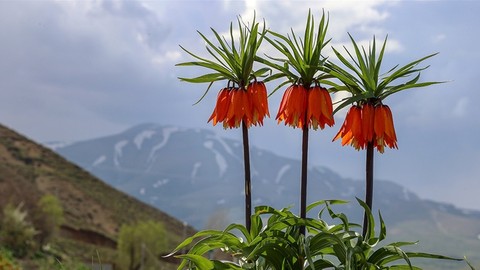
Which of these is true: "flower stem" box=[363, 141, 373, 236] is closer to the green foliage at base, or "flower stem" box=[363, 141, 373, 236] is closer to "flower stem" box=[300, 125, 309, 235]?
the green foliage at base

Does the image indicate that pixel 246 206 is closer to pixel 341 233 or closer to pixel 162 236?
pixel 341 233

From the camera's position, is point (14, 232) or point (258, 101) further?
point (14, 232)

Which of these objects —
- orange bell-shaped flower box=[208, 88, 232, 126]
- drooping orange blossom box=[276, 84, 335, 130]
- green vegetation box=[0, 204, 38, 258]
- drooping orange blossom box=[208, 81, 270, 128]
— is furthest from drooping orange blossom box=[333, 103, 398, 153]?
green vegetation box=[0, 204, 38, 258]

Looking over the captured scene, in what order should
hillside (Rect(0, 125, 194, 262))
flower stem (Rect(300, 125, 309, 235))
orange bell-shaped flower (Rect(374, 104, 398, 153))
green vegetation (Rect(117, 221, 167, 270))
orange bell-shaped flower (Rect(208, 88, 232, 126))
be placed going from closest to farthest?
flower stem (Rect(300, 125, 309, 235)) < orange bell-shaped flower (Rect(374, 104, 398, 153)) < orange bell-shaped flower (Rect(208, 88, 232, 126)) < green vegetation (Rect(117, 221, 167, 270)) < hillside (Rect(0, 125, 194, 262))

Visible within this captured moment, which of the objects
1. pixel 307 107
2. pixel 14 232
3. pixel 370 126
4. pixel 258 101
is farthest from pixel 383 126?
pixel 14 232

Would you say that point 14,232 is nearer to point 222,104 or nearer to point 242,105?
point 222,104

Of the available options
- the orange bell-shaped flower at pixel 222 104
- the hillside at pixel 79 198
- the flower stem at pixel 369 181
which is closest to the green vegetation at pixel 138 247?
the hillside at pixel 79 198

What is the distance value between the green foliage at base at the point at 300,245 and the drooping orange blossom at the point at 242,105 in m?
0.54

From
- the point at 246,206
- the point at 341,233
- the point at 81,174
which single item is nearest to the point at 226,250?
the point at 246,206

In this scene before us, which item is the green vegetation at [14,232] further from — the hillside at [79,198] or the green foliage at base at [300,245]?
the green foliage at base at [300,245]

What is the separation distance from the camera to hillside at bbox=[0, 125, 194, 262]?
4494 centimetres

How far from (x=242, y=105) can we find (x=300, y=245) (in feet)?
2.94

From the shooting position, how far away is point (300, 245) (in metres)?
4.31

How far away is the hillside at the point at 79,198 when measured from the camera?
4494 cm
